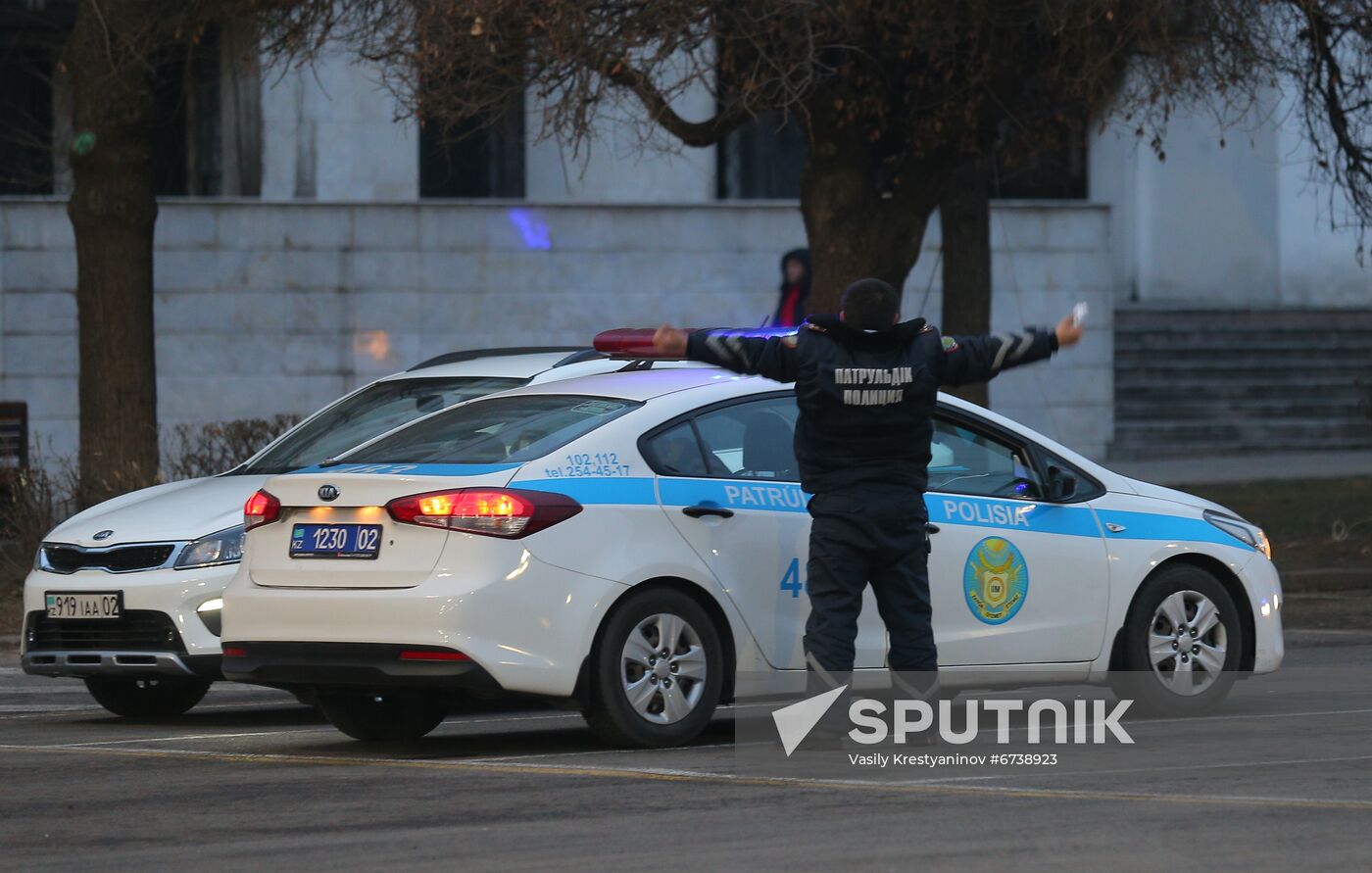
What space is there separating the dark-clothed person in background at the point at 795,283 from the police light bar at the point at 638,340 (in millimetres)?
8250

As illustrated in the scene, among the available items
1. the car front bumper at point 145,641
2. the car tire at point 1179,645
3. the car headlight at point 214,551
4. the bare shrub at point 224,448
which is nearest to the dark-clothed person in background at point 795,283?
the bare shrub at point 224,448

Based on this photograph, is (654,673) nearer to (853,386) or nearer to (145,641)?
(853,386)

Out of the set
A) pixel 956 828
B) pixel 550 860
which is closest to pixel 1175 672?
pixel 956 828

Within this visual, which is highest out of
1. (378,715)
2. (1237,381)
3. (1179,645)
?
(1237,381)

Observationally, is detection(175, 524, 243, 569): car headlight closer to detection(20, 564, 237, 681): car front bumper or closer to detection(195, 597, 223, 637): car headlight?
detection(20, 564, 237, 681): car front bumper

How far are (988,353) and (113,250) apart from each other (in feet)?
30.8

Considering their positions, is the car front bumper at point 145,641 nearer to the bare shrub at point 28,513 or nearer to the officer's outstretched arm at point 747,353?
the officer's outstretched arm at point 747,353

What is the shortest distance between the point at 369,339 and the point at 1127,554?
16106mm

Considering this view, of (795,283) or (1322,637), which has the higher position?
(795,283)

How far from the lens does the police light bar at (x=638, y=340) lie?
8.21 meters

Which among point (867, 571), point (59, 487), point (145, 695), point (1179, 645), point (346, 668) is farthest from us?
point (59, 487)

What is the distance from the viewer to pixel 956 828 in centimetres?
630

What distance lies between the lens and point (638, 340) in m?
8.38

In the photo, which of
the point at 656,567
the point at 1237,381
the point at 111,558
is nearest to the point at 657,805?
the point at 656,567
